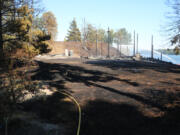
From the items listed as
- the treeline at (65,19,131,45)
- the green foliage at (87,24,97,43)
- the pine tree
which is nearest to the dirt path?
the treeline at (65,19,131,45)

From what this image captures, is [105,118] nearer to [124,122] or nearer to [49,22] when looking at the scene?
[124,122]

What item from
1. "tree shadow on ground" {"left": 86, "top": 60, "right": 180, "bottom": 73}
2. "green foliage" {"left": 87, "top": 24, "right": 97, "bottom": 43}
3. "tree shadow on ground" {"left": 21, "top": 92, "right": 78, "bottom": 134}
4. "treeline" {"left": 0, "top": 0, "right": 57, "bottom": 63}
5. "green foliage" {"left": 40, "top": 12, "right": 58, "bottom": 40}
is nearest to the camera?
"tree shadow on ground" {"left": 21, "top": 92, "right": 78, "bottom": 134}

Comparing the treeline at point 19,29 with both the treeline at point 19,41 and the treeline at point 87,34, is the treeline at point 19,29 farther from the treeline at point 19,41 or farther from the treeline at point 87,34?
the treeline at point 87,34

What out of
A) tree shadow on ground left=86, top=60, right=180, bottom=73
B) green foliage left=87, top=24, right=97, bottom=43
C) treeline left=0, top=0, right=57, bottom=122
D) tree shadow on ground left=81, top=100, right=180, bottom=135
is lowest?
tree shadow on ground left=81, top=100, right=180, bottom=135

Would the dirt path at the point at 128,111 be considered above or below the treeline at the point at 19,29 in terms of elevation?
below

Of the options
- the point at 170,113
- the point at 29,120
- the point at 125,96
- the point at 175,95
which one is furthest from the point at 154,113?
the point at 29,120

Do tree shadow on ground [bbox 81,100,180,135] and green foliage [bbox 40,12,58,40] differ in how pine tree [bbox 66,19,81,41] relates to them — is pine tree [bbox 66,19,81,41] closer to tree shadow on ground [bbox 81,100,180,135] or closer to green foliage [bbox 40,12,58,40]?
green foliage [bbox 40,12,58,40]

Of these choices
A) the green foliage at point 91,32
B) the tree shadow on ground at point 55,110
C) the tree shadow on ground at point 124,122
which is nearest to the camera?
the tree shadow on ground at point 124,122

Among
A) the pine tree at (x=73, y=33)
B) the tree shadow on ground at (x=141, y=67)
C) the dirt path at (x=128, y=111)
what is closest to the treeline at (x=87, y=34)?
the pine tree at (x=73, y=33)

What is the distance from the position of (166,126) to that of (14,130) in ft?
16.8

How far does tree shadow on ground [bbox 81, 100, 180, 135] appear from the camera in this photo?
5418 mm

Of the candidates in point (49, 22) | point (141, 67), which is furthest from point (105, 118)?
point (49, 22)

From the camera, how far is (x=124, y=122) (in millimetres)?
6055

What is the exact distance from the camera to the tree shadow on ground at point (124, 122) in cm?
542
